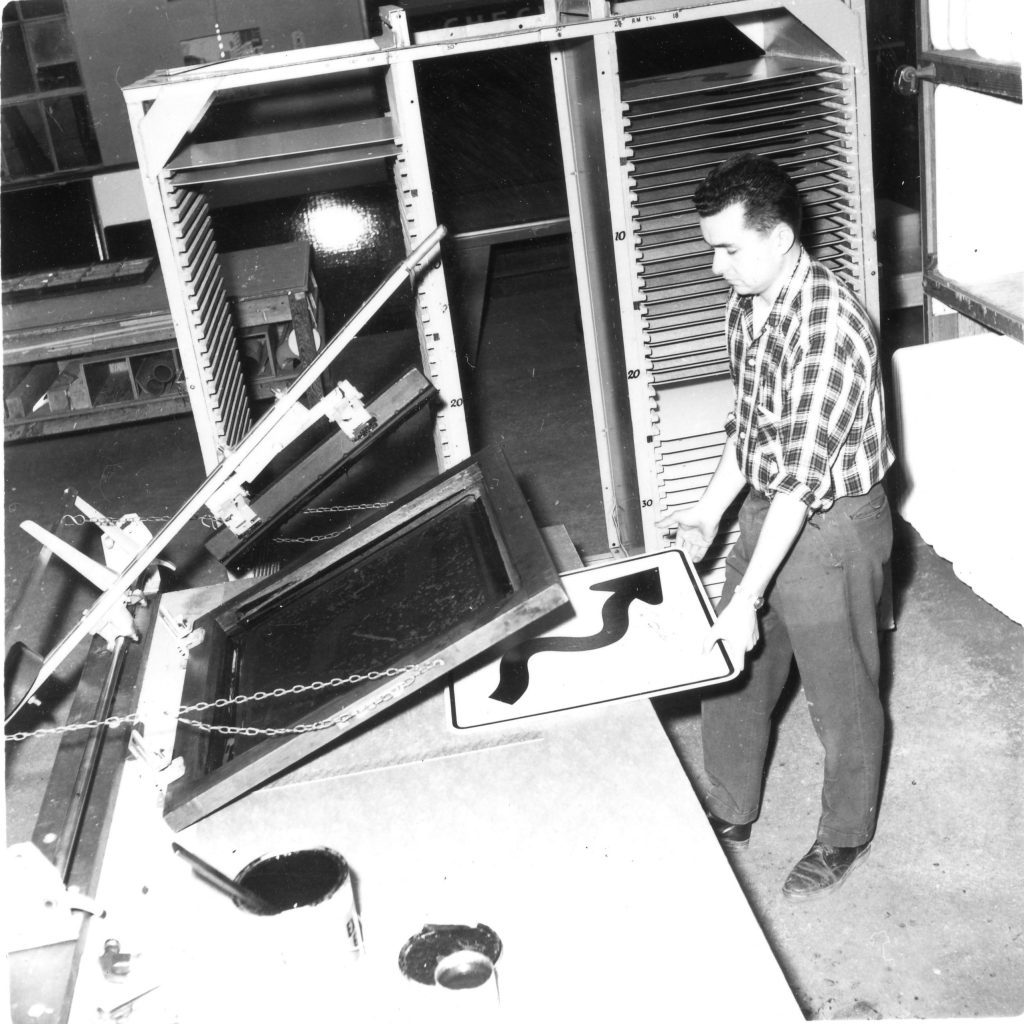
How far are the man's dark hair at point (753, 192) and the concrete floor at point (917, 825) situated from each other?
1078 millimetres

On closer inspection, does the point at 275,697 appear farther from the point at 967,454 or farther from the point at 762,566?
the point at 967,454

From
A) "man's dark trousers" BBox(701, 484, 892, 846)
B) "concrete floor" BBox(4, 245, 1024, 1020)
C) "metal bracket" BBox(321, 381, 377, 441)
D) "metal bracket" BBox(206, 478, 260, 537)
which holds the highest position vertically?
"metal bracket" BBox(321, 381, 377, 441)

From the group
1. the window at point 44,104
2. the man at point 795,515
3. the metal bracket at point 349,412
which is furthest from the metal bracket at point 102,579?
the window at point 44,104

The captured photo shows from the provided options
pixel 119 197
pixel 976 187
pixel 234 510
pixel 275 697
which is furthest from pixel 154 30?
pixel 275 697

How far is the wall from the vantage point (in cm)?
659

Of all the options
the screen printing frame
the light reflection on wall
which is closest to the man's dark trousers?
the screen printing frame

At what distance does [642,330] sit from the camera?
2.61m

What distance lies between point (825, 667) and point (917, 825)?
27.1 inches

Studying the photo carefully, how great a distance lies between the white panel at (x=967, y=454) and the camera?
2.55m

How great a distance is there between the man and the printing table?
367 mm

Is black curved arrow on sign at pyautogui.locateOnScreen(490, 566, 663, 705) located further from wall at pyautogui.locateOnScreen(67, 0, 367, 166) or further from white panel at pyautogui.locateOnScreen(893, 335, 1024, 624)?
wall at pyautogui.locateOnScreen(67, 0, 367, 166)

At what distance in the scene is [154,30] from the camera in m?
6.64

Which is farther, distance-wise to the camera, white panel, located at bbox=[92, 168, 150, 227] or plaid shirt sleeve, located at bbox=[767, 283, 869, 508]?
white panel, located at bbox=[92, 168, 150, 227]

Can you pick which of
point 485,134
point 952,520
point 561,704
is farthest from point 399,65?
point 485,134
